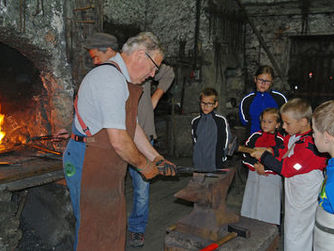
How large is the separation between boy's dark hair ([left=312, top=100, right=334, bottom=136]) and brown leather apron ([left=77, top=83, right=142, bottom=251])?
1.12 m

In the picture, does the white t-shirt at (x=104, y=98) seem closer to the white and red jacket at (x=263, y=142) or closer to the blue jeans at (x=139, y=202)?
the blue jeans at (x=139, y=202)

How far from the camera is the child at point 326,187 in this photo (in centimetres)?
190

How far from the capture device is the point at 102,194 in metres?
2.20

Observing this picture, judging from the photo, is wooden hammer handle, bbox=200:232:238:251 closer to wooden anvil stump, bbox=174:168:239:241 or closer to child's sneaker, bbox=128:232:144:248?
wooden anvil stump, bbox=174:168:239:241

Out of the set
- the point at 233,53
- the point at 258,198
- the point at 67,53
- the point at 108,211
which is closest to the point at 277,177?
the point at 258,198

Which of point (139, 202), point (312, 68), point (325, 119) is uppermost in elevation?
point (312, 68)

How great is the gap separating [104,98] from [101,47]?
4.61 ft

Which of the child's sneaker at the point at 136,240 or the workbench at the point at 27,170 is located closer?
the workbench at the point at 27,170

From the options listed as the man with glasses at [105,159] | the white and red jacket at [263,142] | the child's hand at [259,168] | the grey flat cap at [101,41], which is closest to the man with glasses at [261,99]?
the white and red jacket at [263,142]

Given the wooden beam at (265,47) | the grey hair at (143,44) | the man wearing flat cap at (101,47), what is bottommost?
the grey hair at (143,44)

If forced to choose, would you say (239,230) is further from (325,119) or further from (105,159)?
(105,159)

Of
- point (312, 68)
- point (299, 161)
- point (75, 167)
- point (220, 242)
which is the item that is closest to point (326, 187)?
point (299, 161)

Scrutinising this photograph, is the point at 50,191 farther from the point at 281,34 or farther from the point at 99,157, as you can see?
the point at 281,34

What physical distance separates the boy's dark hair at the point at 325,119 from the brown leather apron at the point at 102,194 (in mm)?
1116
